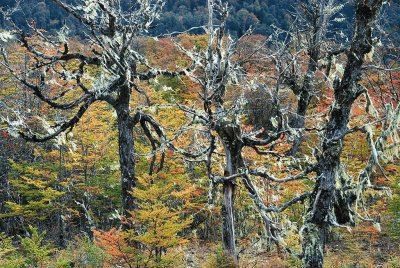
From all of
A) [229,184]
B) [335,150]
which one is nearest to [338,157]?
[335,150]

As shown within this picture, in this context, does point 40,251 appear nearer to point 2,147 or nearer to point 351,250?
point 351,250

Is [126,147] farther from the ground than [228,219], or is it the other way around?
[126,147]

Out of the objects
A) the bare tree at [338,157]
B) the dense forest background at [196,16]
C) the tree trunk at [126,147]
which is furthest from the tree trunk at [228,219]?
the dense forest background at [196,16]

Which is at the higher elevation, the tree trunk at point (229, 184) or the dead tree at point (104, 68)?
the dead tree at point (104, 68)

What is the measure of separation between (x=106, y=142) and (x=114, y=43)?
9550 millimetres

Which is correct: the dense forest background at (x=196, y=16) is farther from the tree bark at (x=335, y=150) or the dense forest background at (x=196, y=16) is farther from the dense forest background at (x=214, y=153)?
the tree bark at (x=335, y=150)

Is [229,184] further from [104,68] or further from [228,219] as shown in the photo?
[104,68]

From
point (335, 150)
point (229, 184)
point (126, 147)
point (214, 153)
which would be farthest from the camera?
point (126, 147)

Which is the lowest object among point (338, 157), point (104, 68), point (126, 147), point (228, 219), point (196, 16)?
point (228, 219)

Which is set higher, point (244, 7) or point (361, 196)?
point (244, 7)

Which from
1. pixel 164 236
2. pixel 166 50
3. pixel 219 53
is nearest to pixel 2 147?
pixel 164 236

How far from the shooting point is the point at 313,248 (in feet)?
18.7

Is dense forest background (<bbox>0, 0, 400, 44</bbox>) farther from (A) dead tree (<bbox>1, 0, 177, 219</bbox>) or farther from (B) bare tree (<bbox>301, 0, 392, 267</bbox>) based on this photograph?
(B) bare tree (<bbox>301, 0, 392, 267</bbox>)

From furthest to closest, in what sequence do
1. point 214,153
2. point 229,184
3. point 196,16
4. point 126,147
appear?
point 196,16, point 126,147, point 214,153, point 229,184
